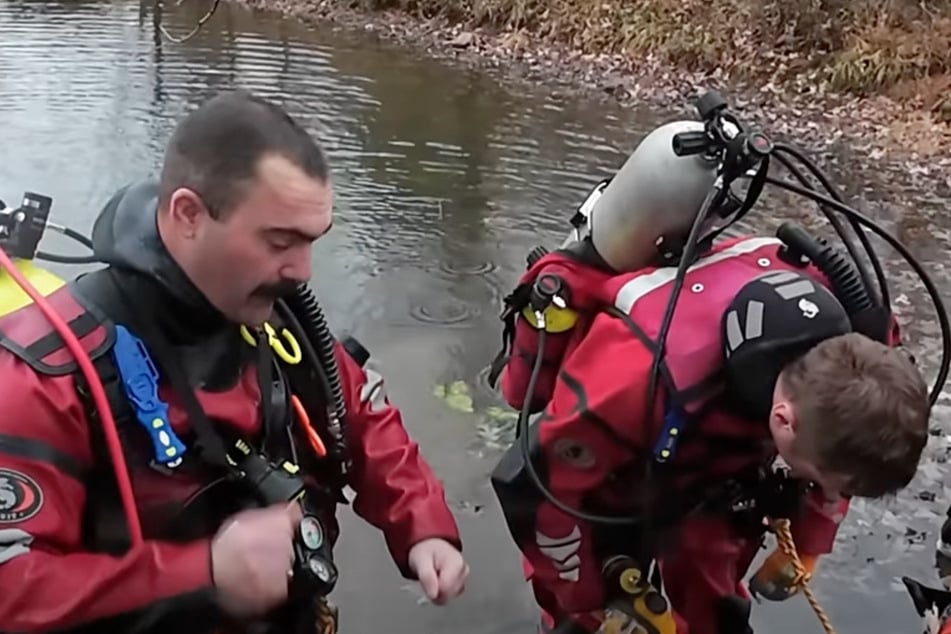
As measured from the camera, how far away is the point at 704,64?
10930mm

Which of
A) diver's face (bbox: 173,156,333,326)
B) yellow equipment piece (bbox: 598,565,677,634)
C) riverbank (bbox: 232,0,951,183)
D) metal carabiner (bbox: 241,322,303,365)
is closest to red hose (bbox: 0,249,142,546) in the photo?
diver's face (bbox: 173,156,333,326)

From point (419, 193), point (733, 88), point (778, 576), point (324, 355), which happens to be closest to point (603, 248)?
point (324, 355)

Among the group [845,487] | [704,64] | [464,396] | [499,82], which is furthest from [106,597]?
[704,64]

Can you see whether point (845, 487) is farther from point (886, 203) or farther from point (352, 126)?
point (352, 126)

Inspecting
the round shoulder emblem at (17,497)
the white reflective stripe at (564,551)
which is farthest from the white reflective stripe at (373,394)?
the round shoulder emblem at (17,497)

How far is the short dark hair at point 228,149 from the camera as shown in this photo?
1.78 meters

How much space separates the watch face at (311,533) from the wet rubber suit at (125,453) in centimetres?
11

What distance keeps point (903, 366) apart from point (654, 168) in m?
0.67

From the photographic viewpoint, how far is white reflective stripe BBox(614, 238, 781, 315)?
232cm

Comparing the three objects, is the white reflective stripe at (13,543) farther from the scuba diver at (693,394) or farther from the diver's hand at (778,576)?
the diver's hand at (778,576)

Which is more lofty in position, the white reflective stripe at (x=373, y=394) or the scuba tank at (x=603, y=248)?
the scuba tank at (x=603, y=248)

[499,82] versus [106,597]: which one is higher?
[106,597]

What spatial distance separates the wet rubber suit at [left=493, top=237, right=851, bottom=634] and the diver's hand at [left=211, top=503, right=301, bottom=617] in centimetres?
76

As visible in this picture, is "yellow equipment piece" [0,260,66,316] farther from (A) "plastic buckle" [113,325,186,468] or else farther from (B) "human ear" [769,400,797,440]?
(B) "human ear" [769,400,797,440]
